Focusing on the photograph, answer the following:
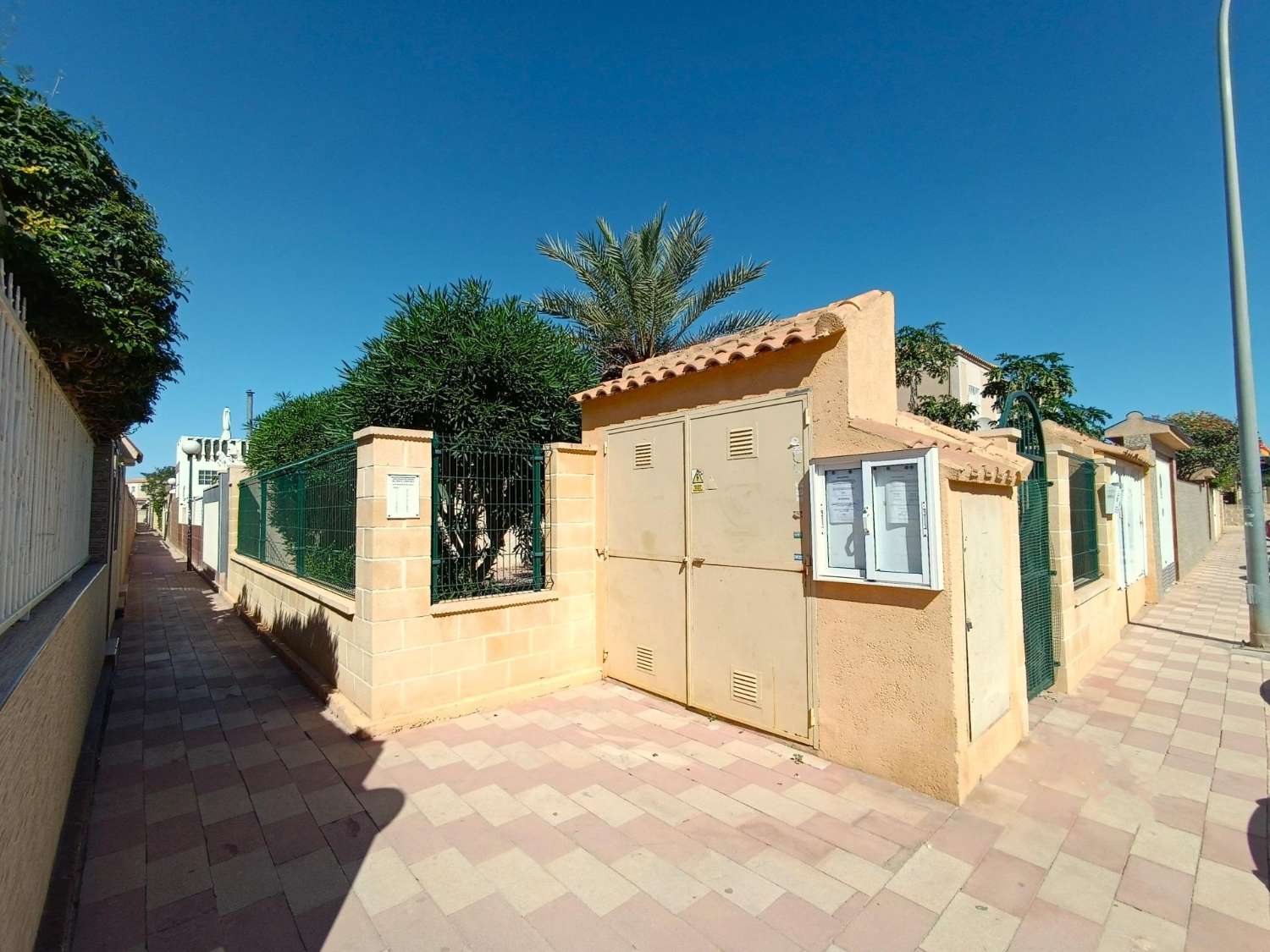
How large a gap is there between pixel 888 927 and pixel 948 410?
35.5 feet

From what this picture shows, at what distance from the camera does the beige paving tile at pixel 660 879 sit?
2.59 metres

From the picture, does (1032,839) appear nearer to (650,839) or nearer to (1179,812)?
(1179,812)

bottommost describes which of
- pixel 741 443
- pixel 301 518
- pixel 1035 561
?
pixel 1035 561

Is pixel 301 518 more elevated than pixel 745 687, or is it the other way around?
pixel 301 518

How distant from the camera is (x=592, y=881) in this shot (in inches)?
107

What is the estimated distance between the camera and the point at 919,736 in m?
3.49

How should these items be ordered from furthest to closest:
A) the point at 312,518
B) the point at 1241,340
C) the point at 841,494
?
the point at 1241,340 → the point at 312,518 → the point at 841,494

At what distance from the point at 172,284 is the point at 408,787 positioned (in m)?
3.96

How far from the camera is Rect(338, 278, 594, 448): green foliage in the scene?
5.54m

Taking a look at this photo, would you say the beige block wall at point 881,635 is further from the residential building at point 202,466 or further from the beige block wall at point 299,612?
the residential building at point 202,466

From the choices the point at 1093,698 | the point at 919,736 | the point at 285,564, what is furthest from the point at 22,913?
the point at 1093,698

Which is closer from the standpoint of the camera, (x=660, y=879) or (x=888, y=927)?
(x=888, y=927)

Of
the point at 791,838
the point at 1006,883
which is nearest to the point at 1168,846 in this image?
the point at 1006,883

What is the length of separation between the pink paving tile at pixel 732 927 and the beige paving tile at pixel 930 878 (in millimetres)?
674
